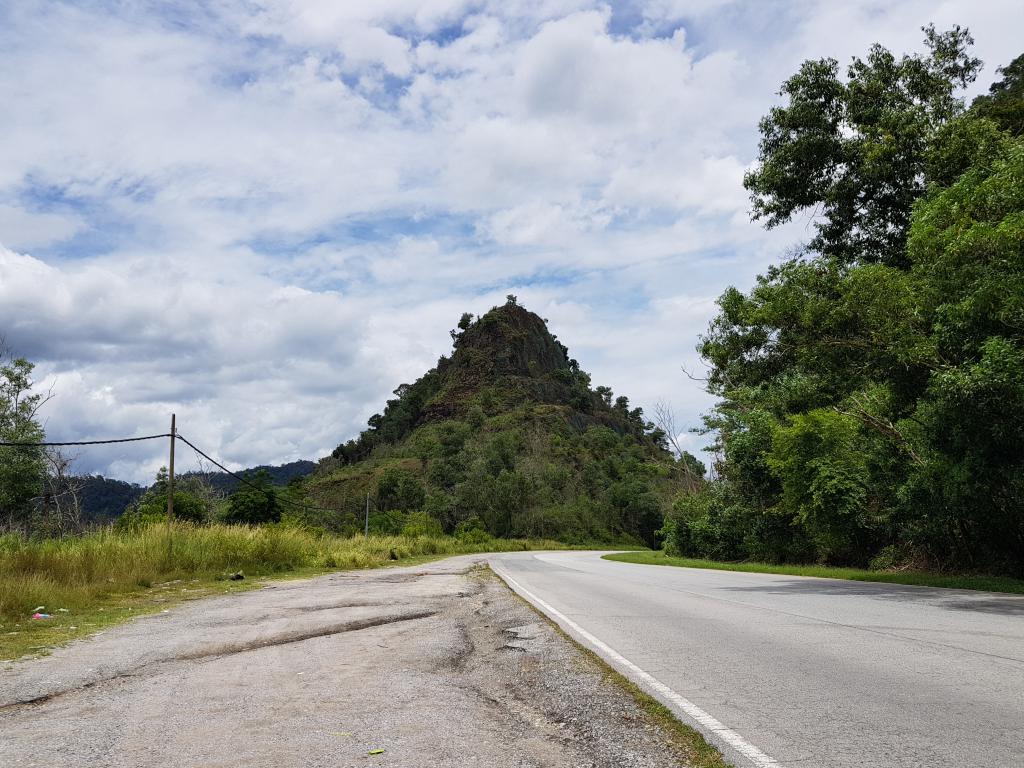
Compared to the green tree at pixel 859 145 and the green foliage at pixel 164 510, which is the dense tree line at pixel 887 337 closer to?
the green tree at pixel 859 145

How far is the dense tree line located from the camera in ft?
43.5

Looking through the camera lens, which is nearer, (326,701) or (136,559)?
(326,701)

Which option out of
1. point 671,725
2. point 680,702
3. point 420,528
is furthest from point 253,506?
point 671,725

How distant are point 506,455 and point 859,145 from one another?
96.8 metres

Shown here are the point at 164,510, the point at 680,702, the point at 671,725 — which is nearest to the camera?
the point at 671,725

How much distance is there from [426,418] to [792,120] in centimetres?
14416

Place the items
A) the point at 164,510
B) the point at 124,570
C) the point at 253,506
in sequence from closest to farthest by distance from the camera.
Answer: the point at 124,570 < the point at 164,510 < the point at 253,506

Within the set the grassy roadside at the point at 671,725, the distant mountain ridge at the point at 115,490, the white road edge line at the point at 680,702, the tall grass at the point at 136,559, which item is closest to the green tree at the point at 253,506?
the distant mountain ridge at the point at 115,490

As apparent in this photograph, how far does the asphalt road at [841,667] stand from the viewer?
436cm

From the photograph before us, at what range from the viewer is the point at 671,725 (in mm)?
4961

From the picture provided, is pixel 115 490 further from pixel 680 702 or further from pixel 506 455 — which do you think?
pixel 680 702

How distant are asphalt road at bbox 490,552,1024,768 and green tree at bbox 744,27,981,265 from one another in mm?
14532

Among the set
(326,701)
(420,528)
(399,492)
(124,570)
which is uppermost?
→ (326,701)

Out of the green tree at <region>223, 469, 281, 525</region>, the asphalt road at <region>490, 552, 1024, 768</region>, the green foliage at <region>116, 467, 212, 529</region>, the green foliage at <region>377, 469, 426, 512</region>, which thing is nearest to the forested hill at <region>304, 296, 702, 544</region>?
the green foliage at <region>377, 469, 426, 512</region>
